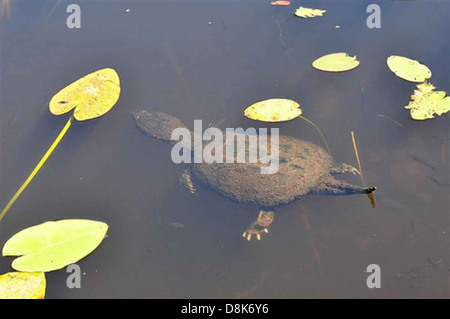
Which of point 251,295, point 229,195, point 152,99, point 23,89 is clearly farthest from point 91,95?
point 251,295

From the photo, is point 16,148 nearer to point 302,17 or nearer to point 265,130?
point 265,130

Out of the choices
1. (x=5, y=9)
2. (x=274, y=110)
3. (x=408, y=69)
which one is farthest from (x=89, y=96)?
(x=408, y=69)

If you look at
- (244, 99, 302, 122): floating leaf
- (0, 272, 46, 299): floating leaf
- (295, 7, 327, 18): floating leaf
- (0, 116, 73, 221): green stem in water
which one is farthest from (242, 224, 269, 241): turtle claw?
(295, 7, 327, 18): floating leaf

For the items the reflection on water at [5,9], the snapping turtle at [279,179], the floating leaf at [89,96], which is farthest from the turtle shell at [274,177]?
the reflection on water at [5,9]

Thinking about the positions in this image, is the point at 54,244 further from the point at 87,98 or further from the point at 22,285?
the point at 87,98

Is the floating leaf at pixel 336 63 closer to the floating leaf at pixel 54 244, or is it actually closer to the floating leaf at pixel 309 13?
the floating leaf at pixel 309 13

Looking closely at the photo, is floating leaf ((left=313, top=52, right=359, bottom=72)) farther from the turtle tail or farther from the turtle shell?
the turtle tail
